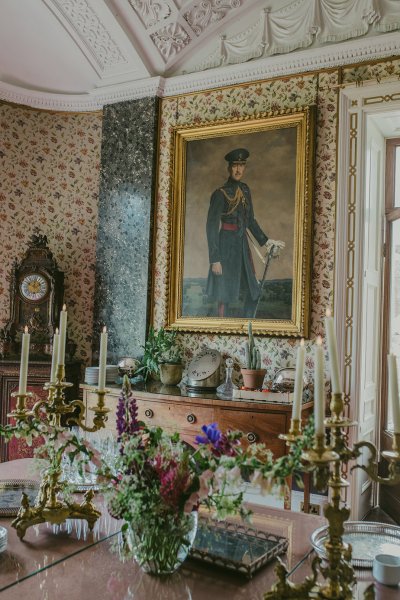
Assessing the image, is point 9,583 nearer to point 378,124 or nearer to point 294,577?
point 294,577

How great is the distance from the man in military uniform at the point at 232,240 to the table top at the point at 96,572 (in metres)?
2.78

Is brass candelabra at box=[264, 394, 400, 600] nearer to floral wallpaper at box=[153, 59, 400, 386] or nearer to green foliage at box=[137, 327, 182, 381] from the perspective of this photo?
floral wallpaper at box=[153, 59, 400, 386]

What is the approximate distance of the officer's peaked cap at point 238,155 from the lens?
15.5 feet

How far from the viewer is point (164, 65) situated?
5129mm

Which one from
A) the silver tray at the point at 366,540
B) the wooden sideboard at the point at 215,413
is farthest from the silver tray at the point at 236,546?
the wooden sideboard at the point at 215,413

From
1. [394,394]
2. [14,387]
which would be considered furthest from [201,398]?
[394,394]

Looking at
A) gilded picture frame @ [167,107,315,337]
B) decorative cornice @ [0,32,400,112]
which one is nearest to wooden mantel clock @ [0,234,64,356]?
gilded picture frame @ [167,107,315,337]

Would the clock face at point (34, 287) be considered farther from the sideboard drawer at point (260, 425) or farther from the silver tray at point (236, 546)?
the silver tray at point (236, 546)

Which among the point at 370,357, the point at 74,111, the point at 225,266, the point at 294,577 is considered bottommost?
the point at 294,577

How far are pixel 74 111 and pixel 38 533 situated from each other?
4.61 metres

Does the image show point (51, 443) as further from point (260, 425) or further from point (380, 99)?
point (380, 99)

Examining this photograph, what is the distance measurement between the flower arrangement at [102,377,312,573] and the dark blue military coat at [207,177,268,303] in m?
3.05

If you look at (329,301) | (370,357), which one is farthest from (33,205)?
(370,357)

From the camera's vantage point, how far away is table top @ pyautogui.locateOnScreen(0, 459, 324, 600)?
1546 millimetres
